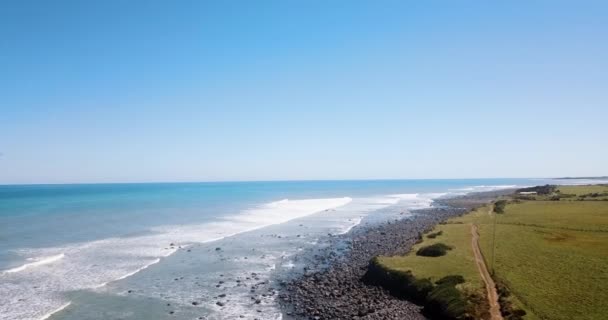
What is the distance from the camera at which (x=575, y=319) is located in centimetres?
2245

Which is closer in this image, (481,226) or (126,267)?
(126,267)

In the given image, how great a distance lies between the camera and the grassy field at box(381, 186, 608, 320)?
25000mm

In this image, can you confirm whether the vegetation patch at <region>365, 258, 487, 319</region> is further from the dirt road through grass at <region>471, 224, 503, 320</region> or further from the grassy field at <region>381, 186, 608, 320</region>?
the grassy field at <region>381, 186, 608, 320</region>

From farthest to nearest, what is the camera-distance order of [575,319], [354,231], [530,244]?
[354,231] → [530,244] → [575,319]

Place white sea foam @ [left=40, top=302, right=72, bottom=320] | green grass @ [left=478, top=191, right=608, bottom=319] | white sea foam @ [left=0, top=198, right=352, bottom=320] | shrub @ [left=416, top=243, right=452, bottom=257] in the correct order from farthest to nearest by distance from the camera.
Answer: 1. shrub @ [left=416, top=243, right=452, bottom=257]
2. white sea foam @ [left=0, top=198, right=352, bottom=320]
3. white sea foam @ [left=40, top=302, right=72, bottom=320]
4. green grass @ [left=478, top=191, right=608, bottom=319]

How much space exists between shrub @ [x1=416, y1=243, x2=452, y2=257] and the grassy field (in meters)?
0.78

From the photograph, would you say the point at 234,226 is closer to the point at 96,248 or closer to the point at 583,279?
the point at 96,248

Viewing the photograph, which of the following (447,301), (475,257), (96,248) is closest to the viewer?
(447,301)

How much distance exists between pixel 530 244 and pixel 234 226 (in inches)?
1846

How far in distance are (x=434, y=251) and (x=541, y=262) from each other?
8553 mm

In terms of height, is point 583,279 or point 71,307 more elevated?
point 583,279

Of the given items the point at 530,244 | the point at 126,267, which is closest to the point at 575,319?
the point at 530,244

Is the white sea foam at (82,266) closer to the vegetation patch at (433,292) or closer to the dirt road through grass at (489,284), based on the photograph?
the vegetation patch at (433,292)

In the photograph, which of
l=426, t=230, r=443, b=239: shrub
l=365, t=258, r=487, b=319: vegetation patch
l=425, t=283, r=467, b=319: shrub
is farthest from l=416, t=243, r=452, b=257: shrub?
l=425, t=283, r=467, b=319: shrub
